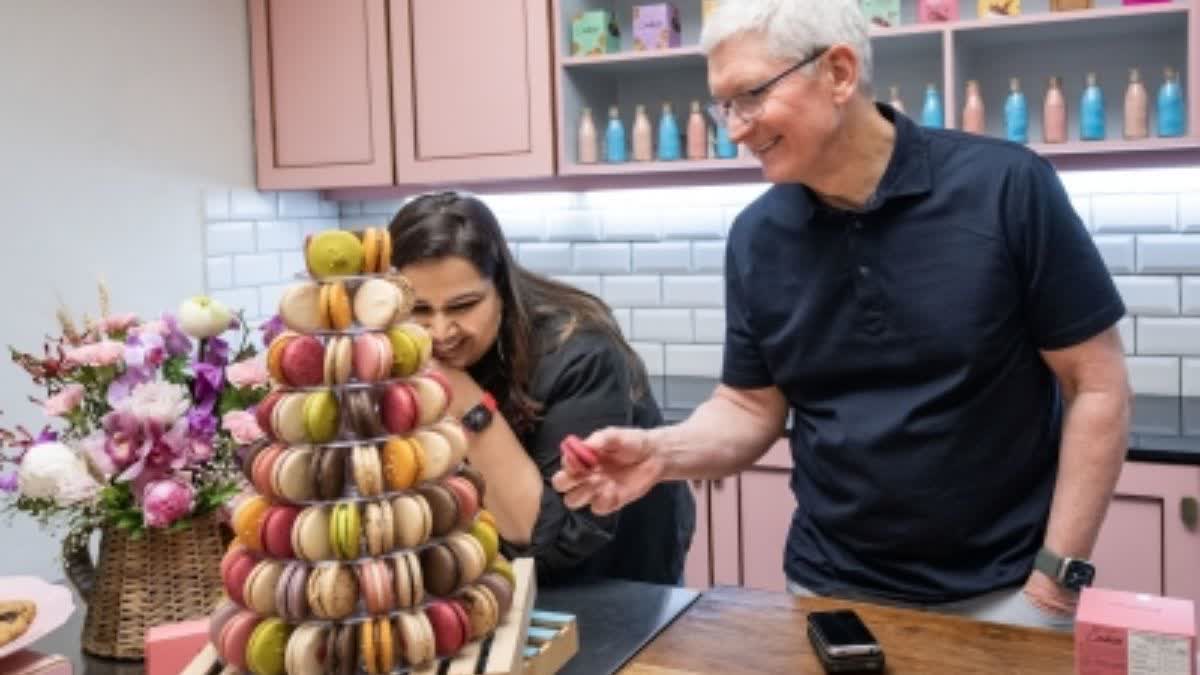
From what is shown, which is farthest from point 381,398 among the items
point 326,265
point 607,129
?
point 607,129

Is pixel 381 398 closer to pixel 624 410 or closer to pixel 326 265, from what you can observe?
pixel 326 265

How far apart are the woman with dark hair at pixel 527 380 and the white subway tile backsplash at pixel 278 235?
74.6 inches

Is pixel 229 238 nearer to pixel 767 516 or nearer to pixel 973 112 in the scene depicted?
pixel 767 516

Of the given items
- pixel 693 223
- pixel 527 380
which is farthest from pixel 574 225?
pixel 527 380

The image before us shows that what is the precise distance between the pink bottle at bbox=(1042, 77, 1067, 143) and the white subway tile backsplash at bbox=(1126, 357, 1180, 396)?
0.63 metres

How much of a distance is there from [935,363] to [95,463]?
3.45 feet

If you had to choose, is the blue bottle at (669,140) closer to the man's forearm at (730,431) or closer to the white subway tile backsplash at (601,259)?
the white subway tile backsplash at (601,259)

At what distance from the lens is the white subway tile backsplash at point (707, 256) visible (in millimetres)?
3414

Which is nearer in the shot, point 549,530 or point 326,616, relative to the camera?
point 326,616

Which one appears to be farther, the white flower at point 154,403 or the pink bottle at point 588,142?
the pink bottle at point 588,142

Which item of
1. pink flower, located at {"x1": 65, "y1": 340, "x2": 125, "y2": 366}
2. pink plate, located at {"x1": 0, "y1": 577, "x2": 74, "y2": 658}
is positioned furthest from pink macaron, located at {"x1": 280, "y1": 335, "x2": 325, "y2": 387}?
pink plate, located at {"x1": 0, "y1": 577, "x2": 74, "y2": 658}

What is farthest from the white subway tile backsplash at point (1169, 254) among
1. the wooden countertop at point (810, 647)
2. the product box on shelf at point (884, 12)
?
the wooden countertop at point (810, 647)

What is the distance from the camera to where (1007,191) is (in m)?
1.55

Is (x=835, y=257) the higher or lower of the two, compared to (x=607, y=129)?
lower
